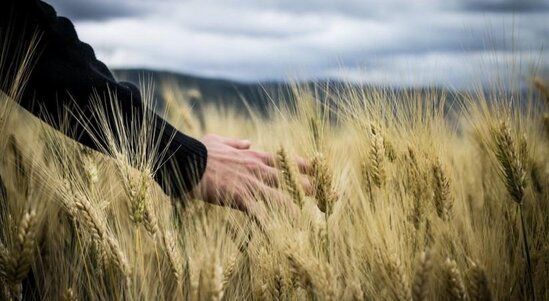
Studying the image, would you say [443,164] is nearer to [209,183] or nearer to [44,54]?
[209,183]

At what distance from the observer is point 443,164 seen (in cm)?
141

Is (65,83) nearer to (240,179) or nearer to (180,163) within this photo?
(180,163)

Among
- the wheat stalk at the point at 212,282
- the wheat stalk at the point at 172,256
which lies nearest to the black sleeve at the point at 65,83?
the wheat stalk at the point at 172,256

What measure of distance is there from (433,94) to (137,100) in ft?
2.81

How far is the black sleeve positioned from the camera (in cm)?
155

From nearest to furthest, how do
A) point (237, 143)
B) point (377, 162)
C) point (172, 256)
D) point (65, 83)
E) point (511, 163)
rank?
point (172, 256)
point (511, 163)
point (377, 162)
point (65, 83)
point (237, 143)

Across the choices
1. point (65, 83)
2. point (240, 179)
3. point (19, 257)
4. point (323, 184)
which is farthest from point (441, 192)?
point (65, 83)

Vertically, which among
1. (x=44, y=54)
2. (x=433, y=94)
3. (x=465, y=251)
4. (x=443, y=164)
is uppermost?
(x=44, y=54)

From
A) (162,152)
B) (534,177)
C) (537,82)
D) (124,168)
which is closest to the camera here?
(124,168)

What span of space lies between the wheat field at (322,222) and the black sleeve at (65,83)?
80mm

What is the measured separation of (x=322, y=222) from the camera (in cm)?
138

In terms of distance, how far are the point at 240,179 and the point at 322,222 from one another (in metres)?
0.31

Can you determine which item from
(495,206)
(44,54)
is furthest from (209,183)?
(495,206)

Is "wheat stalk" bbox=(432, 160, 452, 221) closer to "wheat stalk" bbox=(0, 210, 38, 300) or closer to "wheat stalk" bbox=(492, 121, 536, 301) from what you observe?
"wheat stalk" bbox=(492, 121, 536, 301)
